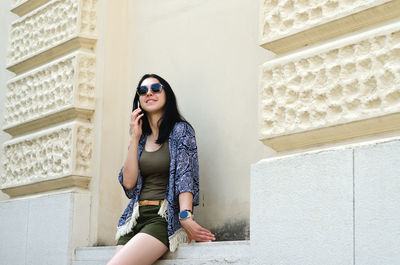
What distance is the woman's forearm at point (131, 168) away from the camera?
5.54 metres

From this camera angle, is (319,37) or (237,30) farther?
(237,30)

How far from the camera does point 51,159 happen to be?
6625 mm

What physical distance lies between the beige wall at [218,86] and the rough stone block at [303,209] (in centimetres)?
75

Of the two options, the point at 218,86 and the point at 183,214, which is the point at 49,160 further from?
the point at 183,214

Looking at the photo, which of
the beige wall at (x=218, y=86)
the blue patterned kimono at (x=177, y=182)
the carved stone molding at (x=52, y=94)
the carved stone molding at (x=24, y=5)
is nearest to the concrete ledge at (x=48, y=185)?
the carved stone molding at (x=52, y=94)

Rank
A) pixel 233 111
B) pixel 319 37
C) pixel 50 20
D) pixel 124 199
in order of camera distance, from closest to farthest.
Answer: pixel 319 37, pixel 233 111, pixel 124 199, pixel 50 20

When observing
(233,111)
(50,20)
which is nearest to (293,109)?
(233,111)

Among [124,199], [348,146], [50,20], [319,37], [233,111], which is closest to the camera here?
[348,146]

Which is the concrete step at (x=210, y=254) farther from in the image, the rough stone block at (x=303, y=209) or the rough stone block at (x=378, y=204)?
the rough stone block at (x=378, y=204)

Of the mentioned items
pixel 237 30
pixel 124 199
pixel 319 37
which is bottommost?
pixel 124 199

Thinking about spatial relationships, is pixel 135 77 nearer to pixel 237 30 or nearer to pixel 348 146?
pixel 237 30

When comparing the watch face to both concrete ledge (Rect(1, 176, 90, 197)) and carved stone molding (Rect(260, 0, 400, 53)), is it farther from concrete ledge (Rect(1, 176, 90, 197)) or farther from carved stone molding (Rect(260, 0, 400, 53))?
concrete ledge (Rect(1, 176, 90, 197))

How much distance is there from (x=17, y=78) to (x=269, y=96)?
3307 mm

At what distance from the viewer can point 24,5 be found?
7.42 m
